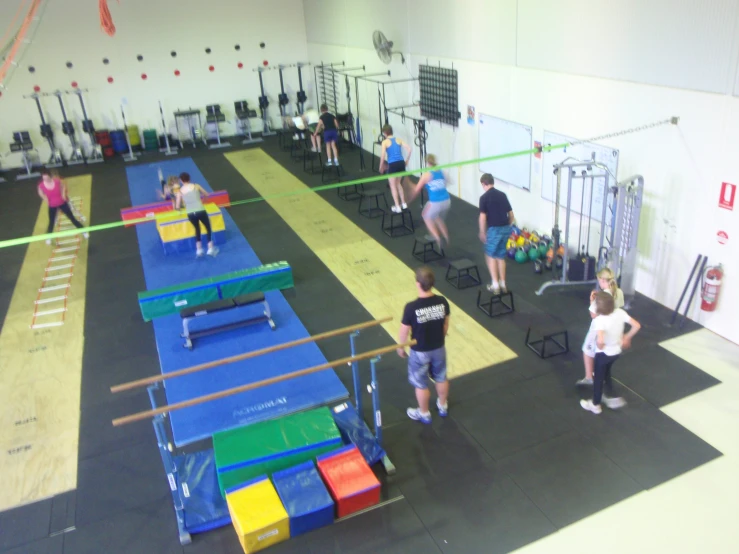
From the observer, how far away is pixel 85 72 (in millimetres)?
14805

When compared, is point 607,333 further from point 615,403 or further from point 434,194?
point 434,194

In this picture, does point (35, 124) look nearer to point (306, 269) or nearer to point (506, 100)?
point (306, 269)

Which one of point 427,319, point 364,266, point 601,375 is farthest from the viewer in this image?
point 364,266

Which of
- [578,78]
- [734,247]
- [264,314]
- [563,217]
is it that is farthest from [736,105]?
[264,314]

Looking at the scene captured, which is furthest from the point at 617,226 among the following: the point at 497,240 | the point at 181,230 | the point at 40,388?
the point at 40,388

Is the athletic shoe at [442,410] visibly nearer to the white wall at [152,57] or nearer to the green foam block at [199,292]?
the green foam block at [199,292]

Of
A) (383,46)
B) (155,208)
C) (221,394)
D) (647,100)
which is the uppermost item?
(383,46)

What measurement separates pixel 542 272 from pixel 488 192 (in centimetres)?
166

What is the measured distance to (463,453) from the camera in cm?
481

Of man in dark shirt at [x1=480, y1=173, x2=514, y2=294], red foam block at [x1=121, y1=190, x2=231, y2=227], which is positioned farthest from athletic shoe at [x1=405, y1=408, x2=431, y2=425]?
red foam block at [x1=121, y1=190, x2=231, y2=227]

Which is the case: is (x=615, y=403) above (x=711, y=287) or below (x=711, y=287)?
below

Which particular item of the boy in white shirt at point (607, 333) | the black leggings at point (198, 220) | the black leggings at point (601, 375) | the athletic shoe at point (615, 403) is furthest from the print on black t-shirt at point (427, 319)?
the black leggings at point (198, 220)

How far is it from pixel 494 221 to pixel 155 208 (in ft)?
19.6

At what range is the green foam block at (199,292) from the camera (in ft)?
23.4
